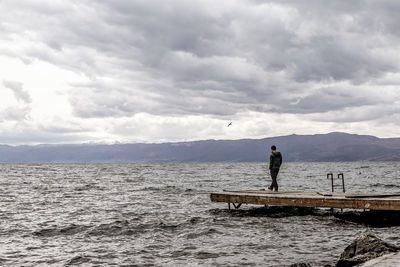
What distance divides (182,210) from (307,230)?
8.29 m

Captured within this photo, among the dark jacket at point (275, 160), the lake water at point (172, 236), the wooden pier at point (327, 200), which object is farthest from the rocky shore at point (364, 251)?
the dark jacket at point (275, 160)

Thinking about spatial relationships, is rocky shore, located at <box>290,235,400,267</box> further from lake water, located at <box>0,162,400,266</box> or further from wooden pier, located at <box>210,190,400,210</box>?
wooden pier, located at <box>210,190,400,210</box>

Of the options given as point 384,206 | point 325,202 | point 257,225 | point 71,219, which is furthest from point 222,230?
point 71,219

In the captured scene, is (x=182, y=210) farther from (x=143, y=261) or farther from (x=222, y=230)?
(x=143, y=261)

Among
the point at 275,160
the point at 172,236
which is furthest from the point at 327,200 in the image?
the point at 172,236

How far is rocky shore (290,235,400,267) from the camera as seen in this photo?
8648 millimetres

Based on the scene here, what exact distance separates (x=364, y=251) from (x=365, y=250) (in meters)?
0.04

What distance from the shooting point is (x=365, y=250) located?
971cm

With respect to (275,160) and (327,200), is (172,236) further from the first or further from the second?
(275,160)

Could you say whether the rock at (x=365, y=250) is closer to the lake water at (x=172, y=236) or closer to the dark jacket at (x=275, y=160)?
the lake water at (x=172, y=236)

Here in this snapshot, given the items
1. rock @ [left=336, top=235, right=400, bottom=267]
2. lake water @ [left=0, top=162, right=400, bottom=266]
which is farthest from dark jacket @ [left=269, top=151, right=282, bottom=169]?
rock @ [left=336, top=235, right=400, bottom=267]

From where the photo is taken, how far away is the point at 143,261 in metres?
11.4

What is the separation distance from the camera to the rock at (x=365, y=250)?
865 centimetres

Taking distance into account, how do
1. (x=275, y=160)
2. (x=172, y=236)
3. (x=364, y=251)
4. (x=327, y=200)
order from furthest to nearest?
A: (x=275, y=160)
(x=327, y=200)
(x=172, y=236)
(x=364, y=251)
